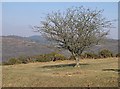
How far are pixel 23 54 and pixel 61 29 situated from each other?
1610 centimetres

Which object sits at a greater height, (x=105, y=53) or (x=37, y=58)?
(x=37, y=58)

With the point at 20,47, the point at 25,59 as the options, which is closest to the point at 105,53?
the point at 25,59

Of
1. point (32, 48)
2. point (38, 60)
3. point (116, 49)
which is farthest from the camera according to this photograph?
point (116, 49)


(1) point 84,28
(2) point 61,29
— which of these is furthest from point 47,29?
(1) point 84,28

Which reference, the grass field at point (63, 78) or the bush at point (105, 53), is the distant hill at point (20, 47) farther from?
the grass field at point (63, 78)

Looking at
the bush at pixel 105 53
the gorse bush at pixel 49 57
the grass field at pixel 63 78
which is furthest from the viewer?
the bush at pixel 105 53

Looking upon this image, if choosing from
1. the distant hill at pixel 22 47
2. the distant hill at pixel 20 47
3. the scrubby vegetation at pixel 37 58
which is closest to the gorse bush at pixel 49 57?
the scrubby vegetation at pixel 37 58

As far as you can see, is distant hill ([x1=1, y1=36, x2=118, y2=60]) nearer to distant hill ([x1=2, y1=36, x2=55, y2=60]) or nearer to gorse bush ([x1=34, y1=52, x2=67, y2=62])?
distant hill ([x1=2, y1=36, x2=55, y2=60])

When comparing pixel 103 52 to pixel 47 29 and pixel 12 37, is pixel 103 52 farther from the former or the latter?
pixel 47 29

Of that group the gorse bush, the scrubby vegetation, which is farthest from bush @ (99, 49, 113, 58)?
the scrubby vegetation

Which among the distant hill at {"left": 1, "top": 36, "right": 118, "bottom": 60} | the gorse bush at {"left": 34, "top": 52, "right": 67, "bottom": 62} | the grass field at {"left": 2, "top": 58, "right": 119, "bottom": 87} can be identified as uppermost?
the grass field at {"left": 2, "top": 58, "right": 119, "bottom": 87}

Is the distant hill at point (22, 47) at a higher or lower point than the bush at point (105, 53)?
higher

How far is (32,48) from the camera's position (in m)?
46.0

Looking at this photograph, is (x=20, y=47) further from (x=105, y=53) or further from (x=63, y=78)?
(x=63, y=78)
